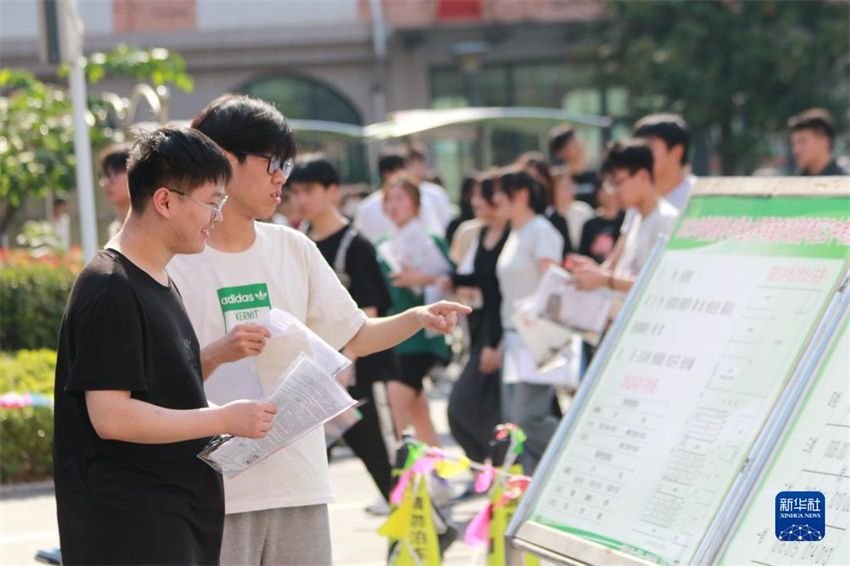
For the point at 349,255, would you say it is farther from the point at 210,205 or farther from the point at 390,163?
the point at 390,163

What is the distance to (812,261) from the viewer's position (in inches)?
148

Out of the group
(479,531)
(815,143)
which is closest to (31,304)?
(815,143)

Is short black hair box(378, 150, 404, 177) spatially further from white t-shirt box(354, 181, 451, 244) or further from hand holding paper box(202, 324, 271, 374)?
hand holding paper box(202, 324, 271, 374)

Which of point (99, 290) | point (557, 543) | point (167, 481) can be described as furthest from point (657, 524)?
point (99, 290)

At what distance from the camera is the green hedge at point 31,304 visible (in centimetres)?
1036

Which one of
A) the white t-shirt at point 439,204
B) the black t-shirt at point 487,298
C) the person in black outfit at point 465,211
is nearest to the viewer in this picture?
the black t-shirt at point 487,298

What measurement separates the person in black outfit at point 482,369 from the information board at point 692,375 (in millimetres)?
2735

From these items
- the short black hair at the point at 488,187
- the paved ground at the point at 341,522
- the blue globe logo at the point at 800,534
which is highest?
the short black hair at the point at 488,187

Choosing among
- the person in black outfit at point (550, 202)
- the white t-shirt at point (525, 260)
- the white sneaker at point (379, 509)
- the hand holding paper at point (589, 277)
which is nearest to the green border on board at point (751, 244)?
the hand holding paper at point (589, 277)

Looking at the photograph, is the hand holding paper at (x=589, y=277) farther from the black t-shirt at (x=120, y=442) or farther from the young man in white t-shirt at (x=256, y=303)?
the black t-shirt at (x=120, y=442)

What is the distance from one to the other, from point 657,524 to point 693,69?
871 inches

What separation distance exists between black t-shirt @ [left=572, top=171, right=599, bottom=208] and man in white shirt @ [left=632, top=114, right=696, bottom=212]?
4805 mm

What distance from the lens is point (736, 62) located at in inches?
984

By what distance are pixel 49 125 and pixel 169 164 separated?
32.4 feet
